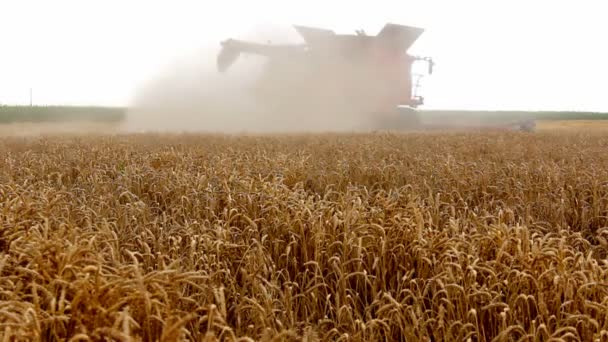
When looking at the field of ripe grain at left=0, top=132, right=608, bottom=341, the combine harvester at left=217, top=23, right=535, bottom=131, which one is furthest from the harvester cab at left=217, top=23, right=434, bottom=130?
the field of ripe grain at left=0, top=132, right=608, bottom=341

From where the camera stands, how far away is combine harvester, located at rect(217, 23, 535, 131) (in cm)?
2777

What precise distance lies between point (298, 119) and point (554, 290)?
84.5 ft

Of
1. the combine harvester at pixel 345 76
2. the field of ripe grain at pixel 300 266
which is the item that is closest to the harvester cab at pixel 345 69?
the combine harvester at pixel 345 76

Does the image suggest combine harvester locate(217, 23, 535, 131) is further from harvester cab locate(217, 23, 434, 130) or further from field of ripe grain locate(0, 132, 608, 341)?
field of ripe grain locate(0, 132, 608, 341)

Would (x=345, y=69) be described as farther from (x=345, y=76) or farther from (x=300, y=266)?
(x=300, y=266)

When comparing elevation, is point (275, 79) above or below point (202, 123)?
above

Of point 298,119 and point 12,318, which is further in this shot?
point 298,119

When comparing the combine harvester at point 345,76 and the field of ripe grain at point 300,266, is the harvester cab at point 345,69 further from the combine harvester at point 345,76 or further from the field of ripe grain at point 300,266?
the field of ripe grain at point 300,266

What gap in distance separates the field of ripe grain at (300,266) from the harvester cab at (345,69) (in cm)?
2125

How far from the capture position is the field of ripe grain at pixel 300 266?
2.39m

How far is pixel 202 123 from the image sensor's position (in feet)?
95.4

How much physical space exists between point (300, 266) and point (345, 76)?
24.8 metres

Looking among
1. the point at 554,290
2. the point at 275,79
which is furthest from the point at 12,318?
the point at 275,79

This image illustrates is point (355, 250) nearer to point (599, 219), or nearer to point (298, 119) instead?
point (599, 219)
